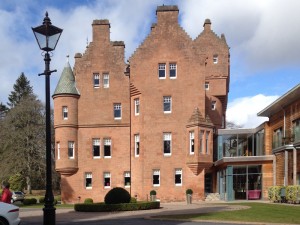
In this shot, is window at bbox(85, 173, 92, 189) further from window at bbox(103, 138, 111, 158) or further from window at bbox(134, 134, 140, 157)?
window at bbox(134, 134, 140, 157)

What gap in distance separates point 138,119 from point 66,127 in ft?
22.7

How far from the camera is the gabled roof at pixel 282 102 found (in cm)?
3231

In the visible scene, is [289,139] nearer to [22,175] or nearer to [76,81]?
[76,81]

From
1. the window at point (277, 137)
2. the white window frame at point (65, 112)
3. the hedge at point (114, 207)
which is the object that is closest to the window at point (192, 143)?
the window at point (277, 137)

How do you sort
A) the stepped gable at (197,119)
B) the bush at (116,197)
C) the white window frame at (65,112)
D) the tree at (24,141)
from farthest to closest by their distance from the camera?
the tree at (24,141), the white window frame at (65,112), the stepped gable at (197,119), the bush at (116,197)

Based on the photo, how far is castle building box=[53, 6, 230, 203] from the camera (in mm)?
40125

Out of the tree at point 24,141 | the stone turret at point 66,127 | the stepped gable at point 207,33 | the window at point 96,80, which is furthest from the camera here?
the tree at point 24,141

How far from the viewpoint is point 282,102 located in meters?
35.8

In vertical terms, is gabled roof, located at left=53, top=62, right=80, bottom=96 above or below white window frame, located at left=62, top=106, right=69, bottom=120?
above

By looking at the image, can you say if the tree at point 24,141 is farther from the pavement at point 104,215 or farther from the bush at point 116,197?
the bush at point 116,197

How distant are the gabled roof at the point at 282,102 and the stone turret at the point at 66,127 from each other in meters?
17.3

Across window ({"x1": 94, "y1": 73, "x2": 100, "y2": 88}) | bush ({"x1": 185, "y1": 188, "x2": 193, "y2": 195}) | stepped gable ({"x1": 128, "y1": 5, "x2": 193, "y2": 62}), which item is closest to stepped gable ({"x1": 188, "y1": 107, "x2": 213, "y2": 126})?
bush ({"x1": 185, "y1": 188, "x2": 193, "y2": 195})

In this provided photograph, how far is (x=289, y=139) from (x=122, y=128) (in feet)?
51.4

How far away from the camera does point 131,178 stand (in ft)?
137
